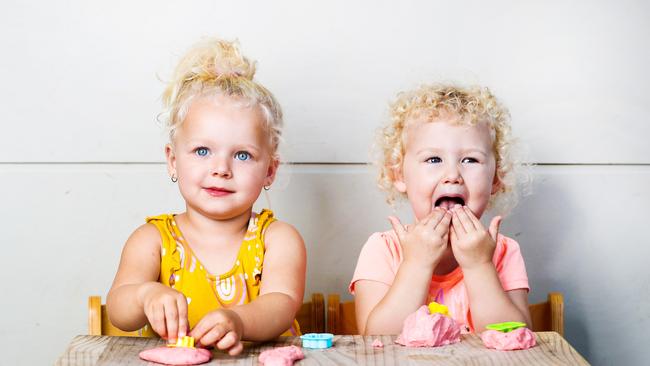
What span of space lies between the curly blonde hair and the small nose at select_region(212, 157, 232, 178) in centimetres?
37

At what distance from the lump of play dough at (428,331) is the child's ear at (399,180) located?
0.55 m

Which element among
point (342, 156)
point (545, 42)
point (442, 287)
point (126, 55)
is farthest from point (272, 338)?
point (545, 42)

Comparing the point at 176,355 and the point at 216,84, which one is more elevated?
the point at 216,84

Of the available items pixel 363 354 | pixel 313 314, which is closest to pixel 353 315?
pixel 313 314

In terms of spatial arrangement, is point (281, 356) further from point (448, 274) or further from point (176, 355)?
point (448, 274)

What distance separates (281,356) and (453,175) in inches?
24.5

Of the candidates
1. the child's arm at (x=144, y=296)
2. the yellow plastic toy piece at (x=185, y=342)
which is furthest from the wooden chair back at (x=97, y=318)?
the yellow plastic toy piece at (x=185, y=342)

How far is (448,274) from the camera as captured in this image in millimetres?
1616

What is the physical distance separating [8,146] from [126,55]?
347 mm

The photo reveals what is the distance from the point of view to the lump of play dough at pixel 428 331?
109 centimetres

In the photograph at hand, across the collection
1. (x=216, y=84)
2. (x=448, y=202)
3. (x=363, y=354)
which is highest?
(x=216, y=84)

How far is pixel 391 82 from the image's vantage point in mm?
1970

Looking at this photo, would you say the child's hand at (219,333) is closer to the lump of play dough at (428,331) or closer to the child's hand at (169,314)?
the child's hand at (169,314)

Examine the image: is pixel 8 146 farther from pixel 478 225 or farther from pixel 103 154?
pixel 478 225
